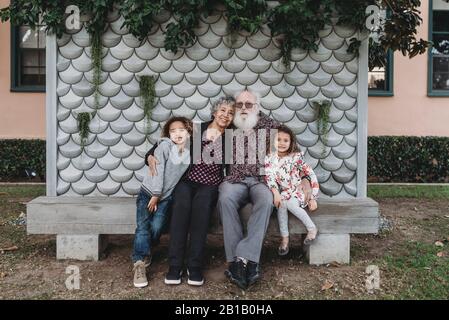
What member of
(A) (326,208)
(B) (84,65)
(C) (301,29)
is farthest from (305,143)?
(B) (84,65)

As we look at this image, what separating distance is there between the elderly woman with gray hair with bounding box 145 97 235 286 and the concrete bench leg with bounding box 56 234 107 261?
2.64 ft

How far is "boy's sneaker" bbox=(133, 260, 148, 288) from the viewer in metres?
3.41

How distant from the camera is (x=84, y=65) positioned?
13.3 ft

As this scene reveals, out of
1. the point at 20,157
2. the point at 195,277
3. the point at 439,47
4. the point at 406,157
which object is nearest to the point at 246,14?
the point at 195,277

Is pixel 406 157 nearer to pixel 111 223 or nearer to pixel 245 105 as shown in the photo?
pixel 245 105

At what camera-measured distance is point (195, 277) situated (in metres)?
3.39

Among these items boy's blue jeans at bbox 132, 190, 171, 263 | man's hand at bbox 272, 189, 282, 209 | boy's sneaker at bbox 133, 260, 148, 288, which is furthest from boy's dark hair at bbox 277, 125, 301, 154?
boy's sneaker at bbox 133, 260, 148, 288

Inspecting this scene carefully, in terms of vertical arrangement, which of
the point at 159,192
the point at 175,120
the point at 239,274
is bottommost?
the point at 239,274

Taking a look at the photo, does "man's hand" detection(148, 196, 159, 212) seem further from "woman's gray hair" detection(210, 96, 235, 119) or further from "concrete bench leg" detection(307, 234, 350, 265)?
"concrete bench leg" detection(307, 234, 350, 265)

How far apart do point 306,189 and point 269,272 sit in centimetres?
72

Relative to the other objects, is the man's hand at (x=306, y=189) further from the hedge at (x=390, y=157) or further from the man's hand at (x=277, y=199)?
the hedge at (x=390, y=157)

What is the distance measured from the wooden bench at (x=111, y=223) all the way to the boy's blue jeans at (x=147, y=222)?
8.8 inches

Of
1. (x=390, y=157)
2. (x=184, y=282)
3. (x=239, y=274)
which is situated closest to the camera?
(x=239, y=274)

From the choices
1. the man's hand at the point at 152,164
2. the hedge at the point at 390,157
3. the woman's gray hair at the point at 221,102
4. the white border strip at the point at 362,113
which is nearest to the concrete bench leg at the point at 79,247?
the man's hand at the point at 152,164
